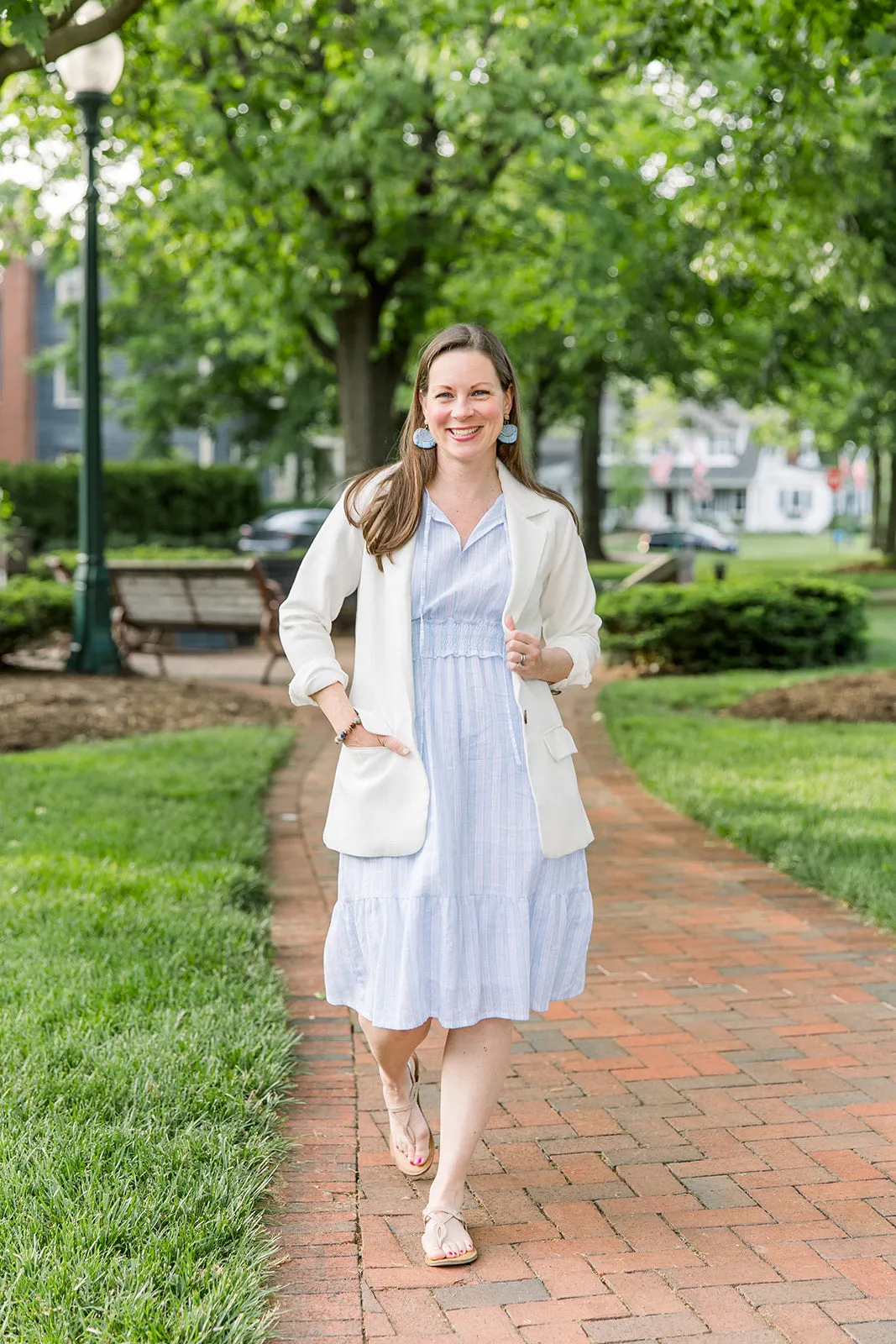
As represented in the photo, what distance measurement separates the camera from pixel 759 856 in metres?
6.69

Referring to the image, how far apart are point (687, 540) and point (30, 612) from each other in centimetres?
3934

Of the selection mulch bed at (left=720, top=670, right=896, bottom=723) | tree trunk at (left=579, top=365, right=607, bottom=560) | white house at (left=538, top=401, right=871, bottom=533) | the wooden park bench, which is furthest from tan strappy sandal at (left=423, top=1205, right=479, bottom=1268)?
white house at (left=538, top=401, right=871, bottom=533)

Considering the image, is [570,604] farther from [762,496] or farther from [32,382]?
[762,496]

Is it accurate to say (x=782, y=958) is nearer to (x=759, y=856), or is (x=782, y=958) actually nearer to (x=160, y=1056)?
(x=759, y=856)

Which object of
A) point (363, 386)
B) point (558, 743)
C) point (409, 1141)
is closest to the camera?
point (558, 743)

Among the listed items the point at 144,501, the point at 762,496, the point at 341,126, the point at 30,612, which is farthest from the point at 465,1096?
the point at 762,496

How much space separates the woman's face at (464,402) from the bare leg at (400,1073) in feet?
3.93

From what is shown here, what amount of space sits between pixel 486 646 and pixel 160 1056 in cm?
146

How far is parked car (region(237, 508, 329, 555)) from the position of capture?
31.0m

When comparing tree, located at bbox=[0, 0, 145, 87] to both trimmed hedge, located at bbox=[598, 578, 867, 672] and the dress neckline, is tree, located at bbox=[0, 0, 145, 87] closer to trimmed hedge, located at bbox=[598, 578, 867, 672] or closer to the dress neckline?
the dress neckline

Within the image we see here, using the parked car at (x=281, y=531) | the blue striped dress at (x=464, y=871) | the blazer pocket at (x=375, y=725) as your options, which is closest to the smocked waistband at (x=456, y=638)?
the blue striped dress at (x=464, y=871)

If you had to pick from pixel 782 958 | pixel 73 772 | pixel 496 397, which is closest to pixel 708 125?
pixel 73 772

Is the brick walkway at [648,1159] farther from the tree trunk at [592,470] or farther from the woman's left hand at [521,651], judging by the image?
the tree trunk at [592,470]

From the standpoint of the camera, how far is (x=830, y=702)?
10578 millimetres
